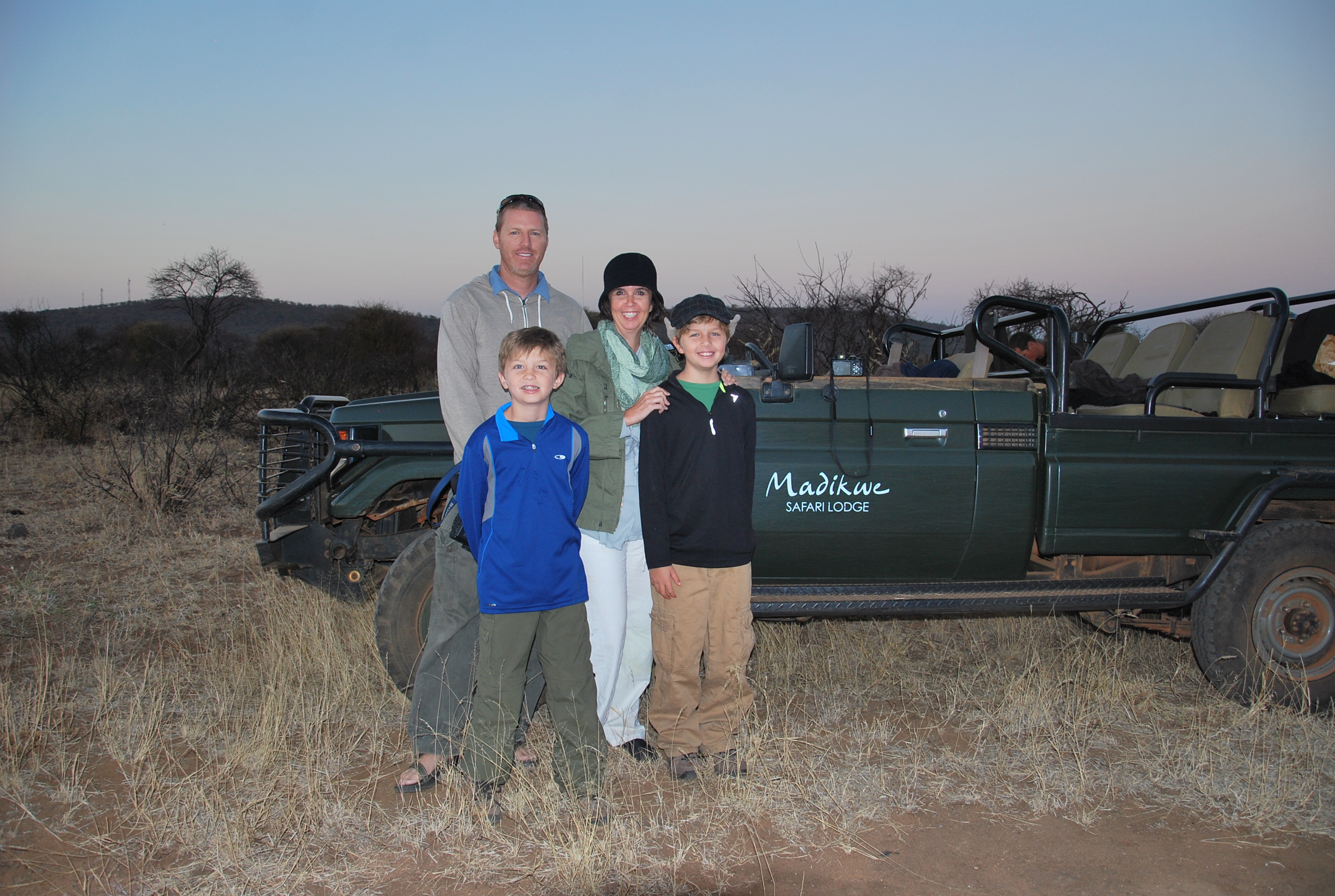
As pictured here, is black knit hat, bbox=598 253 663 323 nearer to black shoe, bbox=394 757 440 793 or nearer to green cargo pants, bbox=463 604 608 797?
green cargo pants, bbox=463 604 608 797

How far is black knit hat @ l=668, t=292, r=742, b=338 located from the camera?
3535mm

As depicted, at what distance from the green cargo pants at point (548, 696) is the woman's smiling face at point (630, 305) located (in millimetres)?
1143

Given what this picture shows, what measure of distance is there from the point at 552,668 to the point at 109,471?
834 centimetres

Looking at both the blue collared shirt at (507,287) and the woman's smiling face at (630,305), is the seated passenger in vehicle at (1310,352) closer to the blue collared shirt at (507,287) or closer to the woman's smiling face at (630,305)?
the woman's smiling face at (630,305)

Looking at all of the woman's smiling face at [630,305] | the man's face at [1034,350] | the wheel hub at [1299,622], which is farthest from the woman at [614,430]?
the man's face at [1034,350]

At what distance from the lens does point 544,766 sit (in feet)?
12.1

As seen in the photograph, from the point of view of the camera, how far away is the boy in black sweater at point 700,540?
3.50 meters

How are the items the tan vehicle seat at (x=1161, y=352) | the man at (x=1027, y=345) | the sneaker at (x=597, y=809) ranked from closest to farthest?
the sneaker at (x=597, y=809) → the tan vehicle seat at (x=1161, y=352) → the man at (x=1027, y=345)

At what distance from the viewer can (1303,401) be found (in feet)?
15.7

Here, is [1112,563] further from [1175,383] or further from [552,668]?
[552,668]

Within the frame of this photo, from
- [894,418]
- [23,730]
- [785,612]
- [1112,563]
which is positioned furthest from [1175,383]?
[23,730]

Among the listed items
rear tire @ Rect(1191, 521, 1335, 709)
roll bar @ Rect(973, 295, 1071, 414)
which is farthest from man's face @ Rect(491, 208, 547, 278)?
rear tire @ Rect(1191, 521, 1335, 709)

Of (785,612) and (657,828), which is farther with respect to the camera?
(785,612)

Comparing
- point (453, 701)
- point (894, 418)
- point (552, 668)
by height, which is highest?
point (894, 418)
